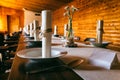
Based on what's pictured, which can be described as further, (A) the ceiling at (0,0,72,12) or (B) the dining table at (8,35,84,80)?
(A) the ceiling at (0,0,72,12)

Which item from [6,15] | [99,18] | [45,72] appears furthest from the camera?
[6,15]

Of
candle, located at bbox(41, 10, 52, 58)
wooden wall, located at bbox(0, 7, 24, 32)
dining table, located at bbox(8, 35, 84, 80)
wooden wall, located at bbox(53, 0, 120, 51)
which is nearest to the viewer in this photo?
dining table, located at bbox(8, 35, 84, 80)

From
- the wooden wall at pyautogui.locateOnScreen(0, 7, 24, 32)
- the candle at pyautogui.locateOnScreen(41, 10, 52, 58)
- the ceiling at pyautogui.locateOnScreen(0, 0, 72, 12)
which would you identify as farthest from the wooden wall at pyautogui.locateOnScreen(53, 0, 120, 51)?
the wooden wall at pyautogui.locateOnScreen(0, 7, 24, 32)

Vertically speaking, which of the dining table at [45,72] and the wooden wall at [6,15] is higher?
the wooden wall at [6,15]

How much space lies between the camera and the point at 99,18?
505 centimetres

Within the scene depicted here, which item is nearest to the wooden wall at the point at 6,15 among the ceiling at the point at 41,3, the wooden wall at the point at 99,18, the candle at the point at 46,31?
the ceiling at the point at 41,3

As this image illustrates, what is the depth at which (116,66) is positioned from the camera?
3.31 ft

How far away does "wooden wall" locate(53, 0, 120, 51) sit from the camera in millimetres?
4277

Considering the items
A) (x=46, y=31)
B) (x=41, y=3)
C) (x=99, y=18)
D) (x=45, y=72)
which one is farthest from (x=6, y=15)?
(x=45, y=72)

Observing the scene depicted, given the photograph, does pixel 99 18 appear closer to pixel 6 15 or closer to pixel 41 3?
pixel 41 3

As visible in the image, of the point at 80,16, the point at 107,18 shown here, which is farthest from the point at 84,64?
the point at 80,16

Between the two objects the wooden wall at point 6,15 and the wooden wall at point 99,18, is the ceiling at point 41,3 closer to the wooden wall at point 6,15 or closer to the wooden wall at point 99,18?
the wooden wall at point 99,18

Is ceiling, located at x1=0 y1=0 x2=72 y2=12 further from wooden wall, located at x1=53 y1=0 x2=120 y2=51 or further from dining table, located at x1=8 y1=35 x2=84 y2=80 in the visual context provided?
dining table, located at x1=8 y1=35 x2=84 y2=80

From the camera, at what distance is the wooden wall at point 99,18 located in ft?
14.0
